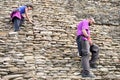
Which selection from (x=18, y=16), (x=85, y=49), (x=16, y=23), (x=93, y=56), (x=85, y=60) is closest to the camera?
(x=85, y=60)

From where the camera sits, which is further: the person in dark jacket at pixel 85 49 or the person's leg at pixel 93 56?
the person's leg at pixel 93 56

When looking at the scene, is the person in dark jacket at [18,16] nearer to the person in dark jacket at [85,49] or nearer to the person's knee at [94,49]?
the person's knee at [94,49]

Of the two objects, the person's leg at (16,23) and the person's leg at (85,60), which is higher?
the person's leg at (16,23)

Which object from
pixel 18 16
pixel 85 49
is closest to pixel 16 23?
pixel 18 16

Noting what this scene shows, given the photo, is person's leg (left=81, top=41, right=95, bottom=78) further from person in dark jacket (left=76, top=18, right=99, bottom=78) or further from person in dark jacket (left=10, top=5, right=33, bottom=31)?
person in dark jacket (left=10, top=5, right=33, bottom=31)

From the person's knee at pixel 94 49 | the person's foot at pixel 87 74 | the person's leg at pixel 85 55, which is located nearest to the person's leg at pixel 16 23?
the person's knee at pixel 94 49

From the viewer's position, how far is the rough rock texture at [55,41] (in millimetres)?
9703

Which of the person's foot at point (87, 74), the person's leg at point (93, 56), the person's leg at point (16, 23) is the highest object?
the person's leg at point (16, 23)

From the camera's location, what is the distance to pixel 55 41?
1208cm

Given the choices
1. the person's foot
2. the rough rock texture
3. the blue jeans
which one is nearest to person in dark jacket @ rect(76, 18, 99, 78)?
the person's foot

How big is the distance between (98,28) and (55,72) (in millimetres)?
5077

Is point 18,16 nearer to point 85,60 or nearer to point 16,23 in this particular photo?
point 16,23

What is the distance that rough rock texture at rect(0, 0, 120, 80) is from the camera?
9.70 meters

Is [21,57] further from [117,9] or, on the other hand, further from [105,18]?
[117,9]
